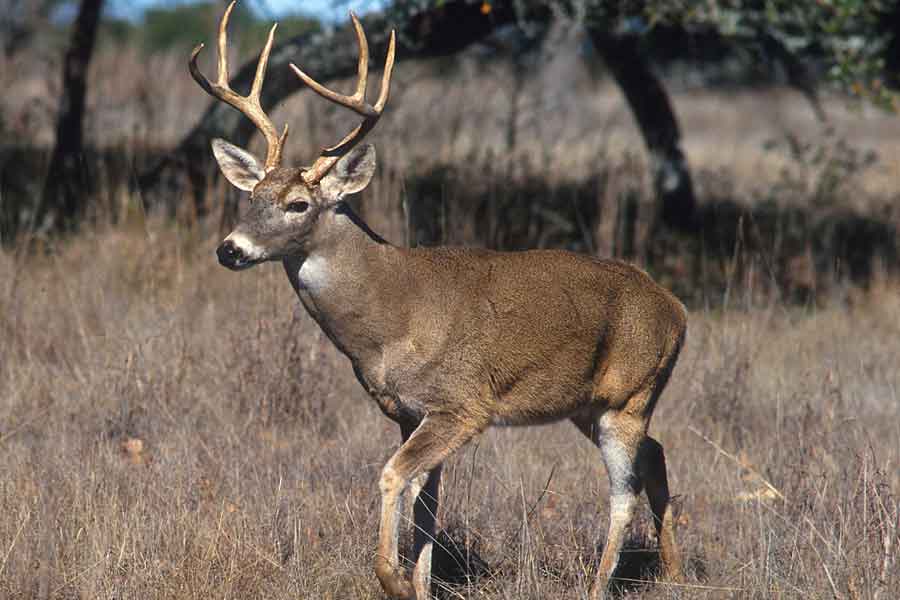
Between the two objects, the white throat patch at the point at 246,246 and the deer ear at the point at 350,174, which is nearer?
the white throat patch at the point at 246,246

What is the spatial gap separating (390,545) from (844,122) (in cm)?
3012

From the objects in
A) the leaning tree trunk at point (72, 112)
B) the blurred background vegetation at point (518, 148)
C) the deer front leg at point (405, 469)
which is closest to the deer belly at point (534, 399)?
the deer front leg at point (405, 469)

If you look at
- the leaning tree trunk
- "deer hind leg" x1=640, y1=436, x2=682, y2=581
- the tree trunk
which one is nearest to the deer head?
"deer hind leg" x1=640, y1=436, x2=682, y2=581

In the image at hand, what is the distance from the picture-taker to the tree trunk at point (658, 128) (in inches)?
463

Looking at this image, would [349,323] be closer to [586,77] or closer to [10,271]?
[10,271]

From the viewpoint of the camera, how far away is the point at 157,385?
6.82 metres

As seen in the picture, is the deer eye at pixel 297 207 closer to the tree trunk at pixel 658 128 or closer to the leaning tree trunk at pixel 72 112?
the leaning tree trunk at pixel 72 112

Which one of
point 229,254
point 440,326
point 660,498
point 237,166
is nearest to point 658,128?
point 660,498

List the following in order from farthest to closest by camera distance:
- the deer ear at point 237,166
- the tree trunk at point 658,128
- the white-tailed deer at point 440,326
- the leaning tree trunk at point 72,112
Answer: the tree trunk at point 658,128
the leaning tree trunk at point 72,112
the deer ear at point 237,166
the white-tailed deer at point 440,326

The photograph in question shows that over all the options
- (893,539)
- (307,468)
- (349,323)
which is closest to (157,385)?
(307,468)

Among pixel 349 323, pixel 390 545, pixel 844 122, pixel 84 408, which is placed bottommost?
pixel 844 122

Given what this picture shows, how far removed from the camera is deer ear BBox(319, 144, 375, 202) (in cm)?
493

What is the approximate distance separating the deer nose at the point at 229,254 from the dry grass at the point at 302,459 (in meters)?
1.02

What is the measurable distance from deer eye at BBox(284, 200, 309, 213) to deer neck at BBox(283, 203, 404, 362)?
10cm
